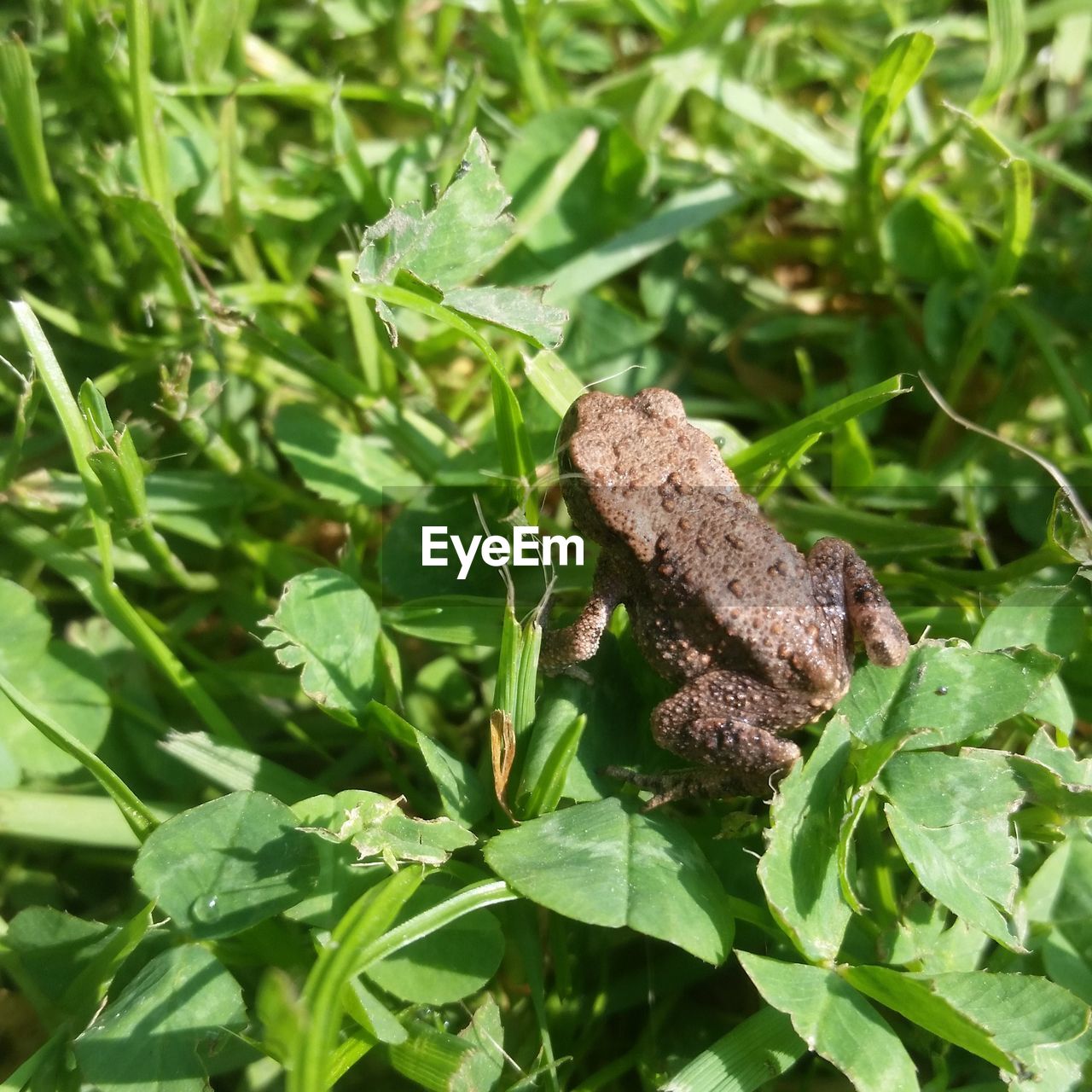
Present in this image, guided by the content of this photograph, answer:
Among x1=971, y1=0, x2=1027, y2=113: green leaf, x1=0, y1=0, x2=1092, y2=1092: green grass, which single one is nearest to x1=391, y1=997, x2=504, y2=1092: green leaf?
x1=0, y1=0, x2=1092, y2=1092: green grass

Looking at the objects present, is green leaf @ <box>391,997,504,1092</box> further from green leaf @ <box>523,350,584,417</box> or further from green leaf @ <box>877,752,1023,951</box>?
green leaf @ <box>523,350,584,417</box>

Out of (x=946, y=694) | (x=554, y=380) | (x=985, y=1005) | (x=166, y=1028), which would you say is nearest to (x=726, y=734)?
(x=946, y=694)

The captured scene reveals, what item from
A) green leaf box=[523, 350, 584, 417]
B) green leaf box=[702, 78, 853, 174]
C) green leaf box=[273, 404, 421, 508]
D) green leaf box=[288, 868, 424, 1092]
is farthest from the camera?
green leaf box=[702, 78, 853, 174]

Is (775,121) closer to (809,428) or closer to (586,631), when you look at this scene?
(809,428)

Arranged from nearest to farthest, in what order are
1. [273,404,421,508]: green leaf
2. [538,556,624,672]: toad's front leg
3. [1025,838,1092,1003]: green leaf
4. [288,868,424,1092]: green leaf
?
[288,868,424,1092]: green leaf, [1025,838,1092,1003]: green leaf, [538,556,624,672]: toad's front leg, [273,404,421,508]: green leaf

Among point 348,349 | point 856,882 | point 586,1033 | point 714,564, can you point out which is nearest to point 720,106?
point 348,349

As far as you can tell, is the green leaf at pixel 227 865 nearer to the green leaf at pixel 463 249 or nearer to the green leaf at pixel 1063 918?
the green leaf at pixel 463 249

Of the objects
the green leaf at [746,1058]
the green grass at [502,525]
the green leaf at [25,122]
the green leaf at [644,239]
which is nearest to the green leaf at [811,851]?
the green grass at [502,525]
